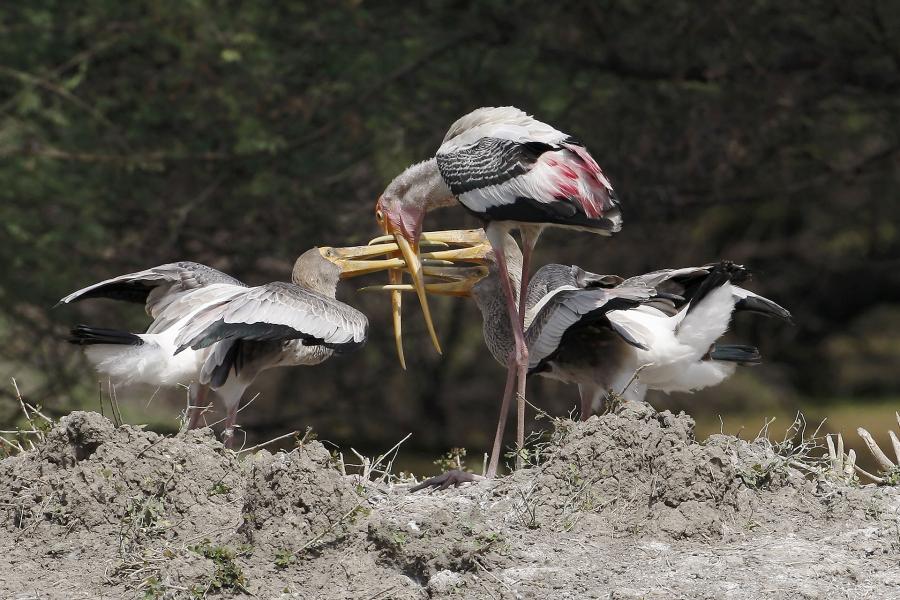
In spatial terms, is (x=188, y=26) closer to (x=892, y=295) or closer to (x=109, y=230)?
(x=109, y=230)

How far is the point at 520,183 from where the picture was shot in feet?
20.6

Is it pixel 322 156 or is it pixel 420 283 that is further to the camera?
pixel 322 156

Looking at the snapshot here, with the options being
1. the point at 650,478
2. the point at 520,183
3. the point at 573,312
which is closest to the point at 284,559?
the point at 650,478

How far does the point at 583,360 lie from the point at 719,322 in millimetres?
654

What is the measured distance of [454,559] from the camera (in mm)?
4543

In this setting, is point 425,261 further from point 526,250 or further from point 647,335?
point 647,335

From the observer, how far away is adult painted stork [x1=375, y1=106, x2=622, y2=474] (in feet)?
20.5

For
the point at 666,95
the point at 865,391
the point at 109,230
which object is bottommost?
the point at 865,391

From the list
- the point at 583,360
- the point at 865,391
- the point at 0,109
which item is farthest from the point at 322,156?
the point at 865,391

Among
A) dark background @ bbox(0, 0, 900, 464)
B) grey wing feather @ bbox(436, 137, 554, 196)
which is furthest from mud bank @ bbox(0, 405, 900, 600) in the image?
dark background @ bbox(0, 0, 900, 464)

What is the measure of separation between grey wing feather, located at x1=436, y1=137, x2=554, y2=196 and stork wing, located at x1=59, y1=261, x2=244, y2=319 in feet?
5.18

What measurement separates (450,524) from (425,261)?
11.0 ft

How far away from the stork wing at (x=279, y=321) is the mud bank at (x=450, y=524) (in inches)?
45.4

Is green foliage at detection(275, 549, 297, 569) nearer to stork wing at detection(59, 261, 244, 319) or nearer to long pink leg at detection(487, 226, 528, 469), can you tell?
long pink leg at detection(487, 226, 528, 469)
